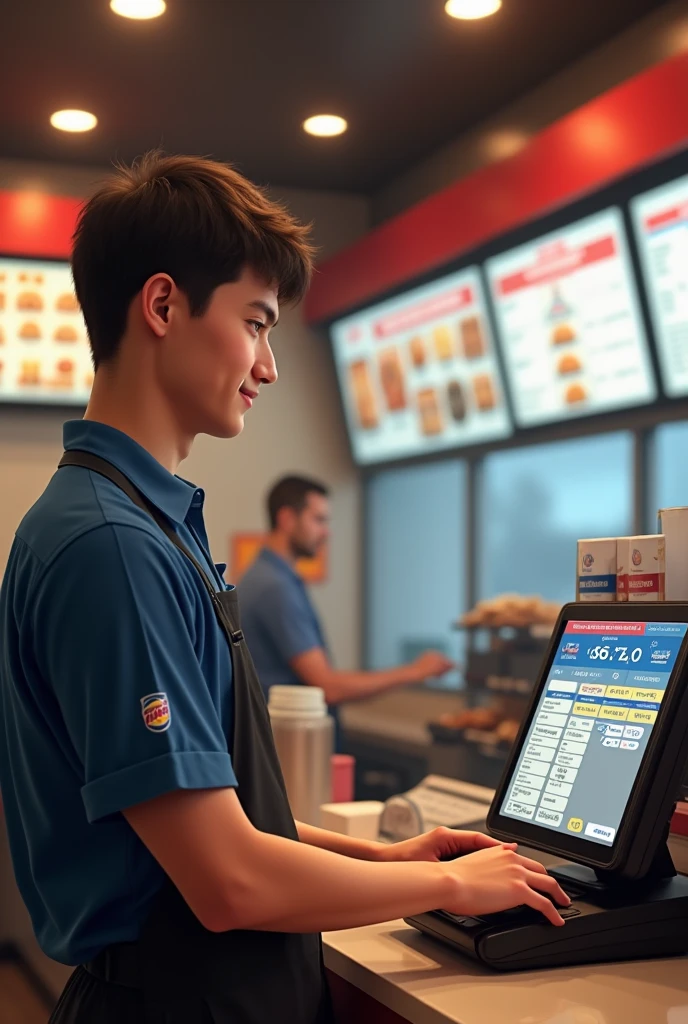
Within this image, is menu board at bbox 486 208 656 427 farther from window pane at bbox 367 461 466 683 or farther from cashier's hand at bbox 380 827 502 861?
cashier's hand at bbox 380 827 502 861

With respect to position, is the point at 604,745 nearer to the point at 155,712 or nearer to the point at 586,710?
the point at 586,710

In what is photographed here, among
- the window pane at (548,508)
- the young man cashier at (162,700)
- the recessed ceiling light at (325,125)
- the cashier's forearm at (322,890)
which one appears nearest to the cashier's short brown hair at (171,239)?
the young man cashier at (162,700)

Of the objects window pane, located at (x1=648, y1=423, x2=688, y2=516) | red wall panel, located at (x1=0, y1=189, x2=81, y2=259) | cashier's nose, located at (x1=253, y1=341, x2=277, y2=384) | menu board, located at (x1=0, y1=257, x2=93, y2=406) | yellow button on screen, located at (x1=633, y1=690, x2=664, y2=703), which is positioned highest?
red wall panel, located at (x1=0, y1=189, x2=81, y2=259)

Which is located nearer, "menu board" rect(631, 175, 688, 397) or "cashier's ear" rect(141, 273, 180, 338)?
"cashier's ear" rect(141, 273, 180, 338)

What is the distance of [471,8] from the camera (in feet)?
10.2

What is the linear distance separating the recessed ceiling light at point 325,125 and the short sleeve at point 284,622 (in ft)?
5.38

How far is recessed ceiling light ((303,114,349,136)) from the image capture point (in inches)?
156

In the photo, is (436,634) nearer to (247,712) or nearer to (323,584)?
(323,584)

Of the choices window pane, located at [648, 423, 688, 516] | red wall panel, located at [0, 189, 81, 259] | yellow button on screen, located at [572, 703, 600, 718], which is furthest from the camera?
red wall panel, located at [0, 189, 81, 259]

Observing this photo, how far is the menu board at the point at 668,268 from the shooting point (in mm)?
2965

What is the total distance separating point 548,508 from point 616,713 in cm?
279

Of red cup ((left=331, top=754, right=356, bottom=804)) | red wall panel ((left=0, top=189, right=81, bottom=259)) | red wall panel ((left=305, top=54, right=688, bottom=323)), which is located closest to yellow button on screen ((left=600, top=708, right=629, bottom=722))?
red cup ((left=331, top=754, right=356, bottom=804))

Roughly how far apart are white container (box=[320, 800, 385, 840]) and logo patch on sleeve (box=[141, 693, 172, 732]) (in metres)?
0.85

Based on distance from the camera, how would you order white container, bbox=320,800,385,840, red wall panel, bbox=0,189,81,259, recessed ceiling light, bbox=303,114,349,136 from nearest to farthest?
1. white container, bbox=320,800,385,840
2. recessed ceiling light, bbox=303,114,349,136
3. red wall panel, bbox=0,189,81,259
